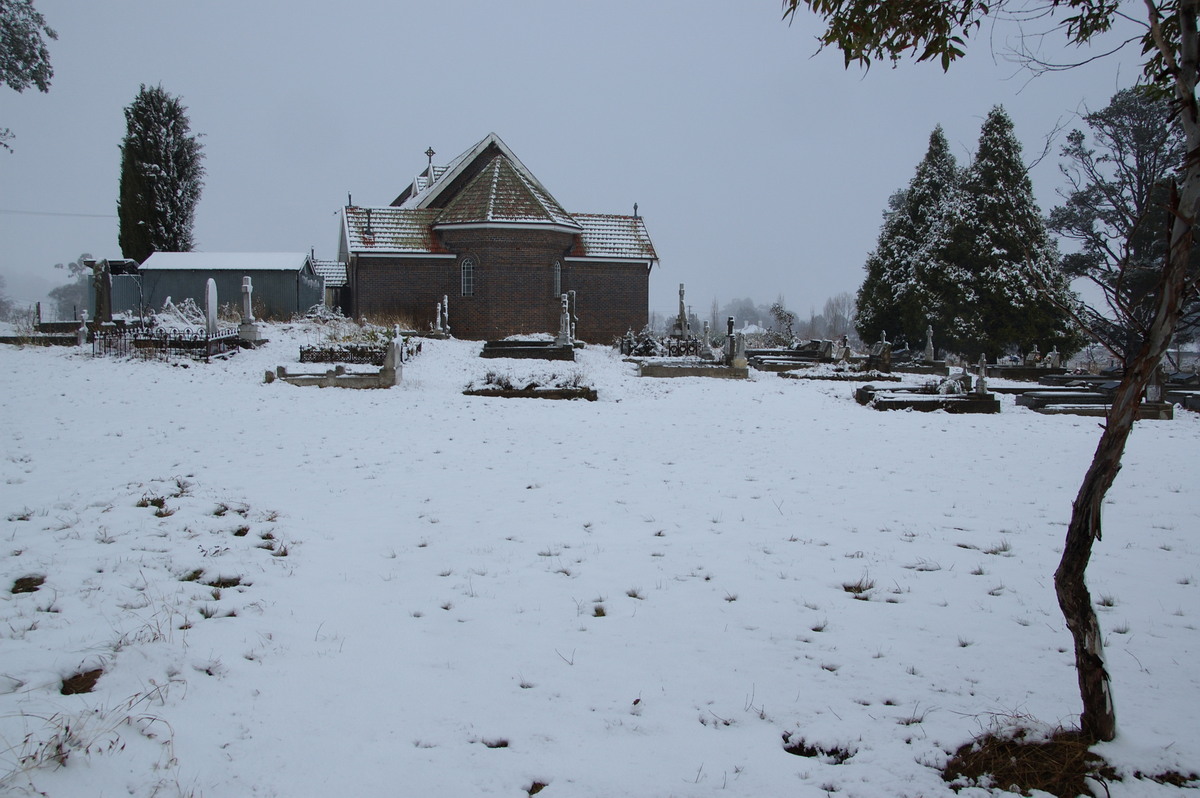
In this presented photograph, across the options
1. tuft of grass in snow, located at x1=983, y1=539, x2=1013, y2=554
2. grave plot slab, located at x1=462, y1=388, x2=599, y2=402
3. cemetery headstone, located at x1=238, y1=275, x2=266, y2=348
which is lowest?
tuft of grass in snow, located at x1=983, y1=539, x2=1013, y2=554

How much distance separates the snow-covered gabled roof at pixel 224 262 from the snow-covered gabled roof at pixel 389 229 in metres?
2.77

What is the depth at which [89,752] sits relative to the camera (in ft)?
9.78

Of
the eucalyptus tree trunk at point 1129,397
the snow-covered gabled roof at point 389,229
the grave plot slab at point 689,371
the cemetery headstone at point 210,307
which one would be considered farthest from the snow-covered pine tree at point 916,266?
the eucalyptus tree trunk at point 1129,397

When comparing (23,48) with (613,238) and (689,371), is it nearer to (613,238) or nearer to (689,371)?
(689,371)

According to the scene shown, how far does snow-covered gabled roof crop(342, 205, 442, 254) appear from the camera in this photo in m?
29.7

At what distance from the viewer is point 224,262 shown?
99.3 ft

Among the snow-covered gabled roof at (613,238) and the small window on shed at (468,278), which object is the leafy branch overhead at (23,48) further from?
the snow-covered gabled roof at (613,238)

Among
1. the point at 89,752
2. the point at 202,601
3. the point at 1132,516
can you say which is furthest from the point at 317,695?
the point at 1132,516

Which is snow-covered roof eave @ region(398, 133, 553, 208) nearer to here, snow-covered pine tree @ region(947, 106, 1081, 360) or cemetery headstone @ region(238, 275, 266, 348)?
A: cemetery headstone @ region(238, 275, 266, 348)

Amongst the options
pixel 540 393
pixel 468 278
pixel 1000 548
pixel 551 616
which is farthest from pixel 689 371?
pixel 551 616

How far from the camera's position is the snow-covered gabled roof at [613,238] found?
3231 cm

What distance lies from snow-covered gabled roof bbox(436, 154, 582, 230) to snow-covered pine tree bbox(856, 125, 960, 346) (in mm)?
13561

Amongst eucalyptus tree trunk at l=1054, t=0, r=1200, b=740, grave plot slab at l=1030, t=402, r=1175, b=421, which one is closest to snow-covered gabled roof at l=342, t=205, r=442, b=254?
grave plot slab at l=1030, t=402, r=1175, b=421

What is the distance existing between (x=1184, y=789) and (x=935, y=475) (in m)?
6.02
